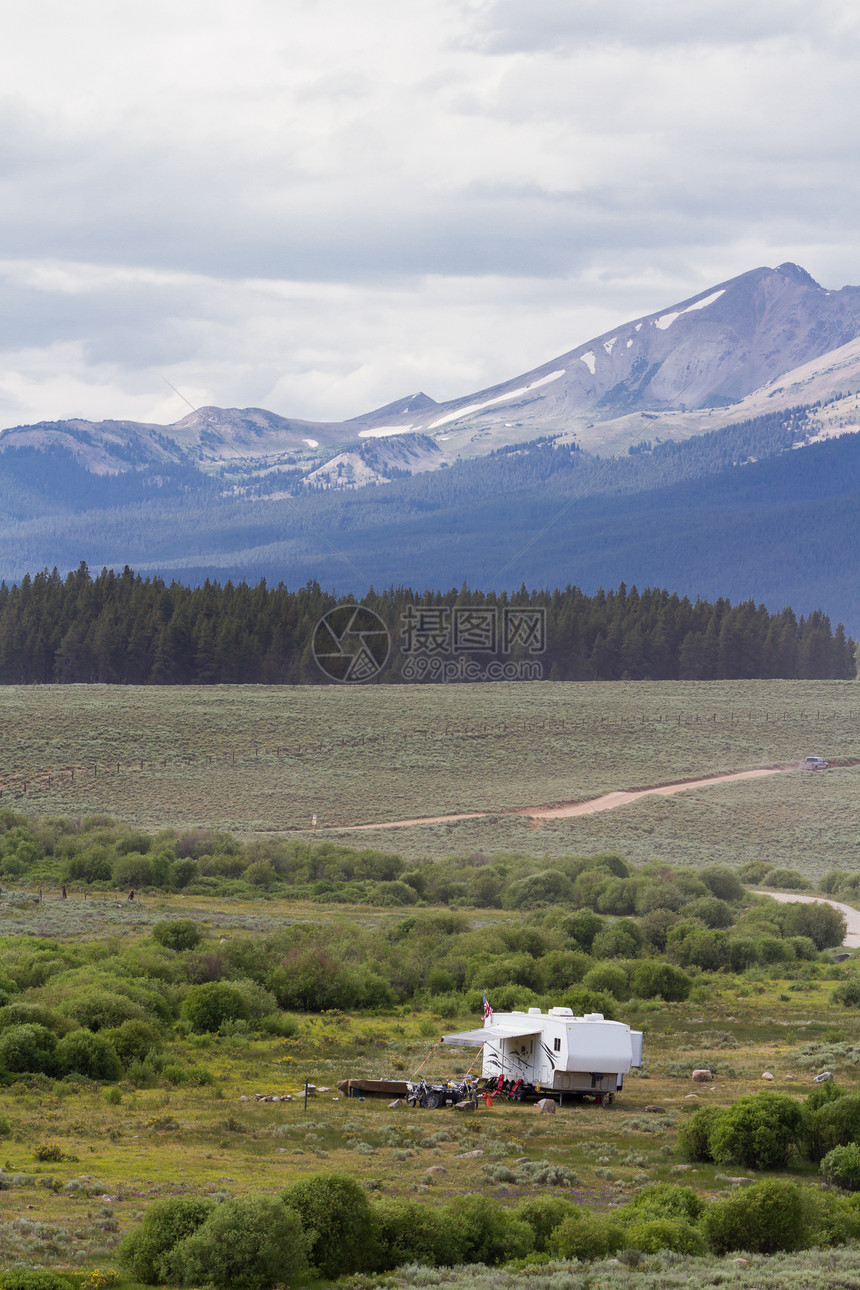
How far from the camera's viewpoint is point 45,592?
116062 mm

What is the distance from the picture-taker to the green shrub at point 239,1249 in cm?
1327

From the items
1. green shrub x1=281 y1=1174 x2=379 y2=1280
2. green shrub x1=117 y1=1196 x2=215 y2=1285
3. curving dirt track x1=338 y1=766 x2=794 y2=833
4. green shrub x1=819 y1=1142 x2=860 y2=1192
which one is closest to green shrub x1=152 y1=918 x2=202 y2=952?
green shrub x1=819 y1=1142 x2=860 y2=1192

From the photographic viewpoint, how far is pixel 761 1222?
15266 mm

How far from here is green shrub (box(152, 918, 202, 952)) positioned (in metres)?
35.2

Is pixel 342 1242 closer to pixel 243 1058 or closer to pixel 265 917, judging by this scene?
pixel 243 1058

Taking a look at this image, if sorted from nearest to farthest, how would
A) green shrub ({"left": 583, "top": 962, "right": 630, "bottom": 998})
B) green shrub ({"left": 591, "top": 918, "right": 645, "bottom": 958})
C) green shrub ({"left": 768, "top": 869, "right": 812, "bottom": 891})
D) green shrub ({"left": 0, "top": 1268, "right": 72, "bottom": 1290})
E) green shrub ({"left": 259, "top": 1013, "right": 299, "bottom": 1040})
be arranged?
1. green shrub ({"left": 0, "top": 1268, "right": 72, "bottom": 1290})
2. green shrub ({"left": 259, "top": 1013, "right": 299, "bottom": 1040})
3. green shrub ({"left": 583, "top": 962, "right": 630, "bottom": 998})
4. green shrub ({"left": 591, "top": 918, "right": 645, "bottom": 958})
5. green shrub ({"left": 768, "top": 869, "right": 812, "bottom": 891})

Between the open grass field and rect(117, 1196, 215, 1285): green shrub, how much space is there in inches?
1738

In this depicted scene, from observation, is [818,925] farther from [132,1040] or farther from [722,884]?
[132,1040]

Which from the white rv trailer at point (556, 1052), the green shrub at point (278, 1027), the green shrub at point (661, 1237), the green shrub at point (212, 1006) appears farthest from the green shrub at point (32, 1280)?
the green shrub at point (278, 1027)

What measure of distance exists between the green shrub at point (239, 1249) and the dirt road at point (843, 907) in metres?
33.5

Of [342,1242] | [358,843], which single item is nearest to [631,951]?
[358,843]

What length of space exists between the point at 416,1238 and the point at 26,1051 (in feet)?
37.1

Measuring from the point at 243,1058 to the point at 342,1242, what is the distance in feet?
41.3

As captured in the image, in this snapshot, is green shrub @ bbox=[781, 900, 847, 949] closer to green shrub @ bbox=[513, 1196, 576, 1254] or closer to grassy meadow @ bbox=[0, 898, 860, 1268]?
grassy meadow @ bbox=[0, 898, 860, 1268]
